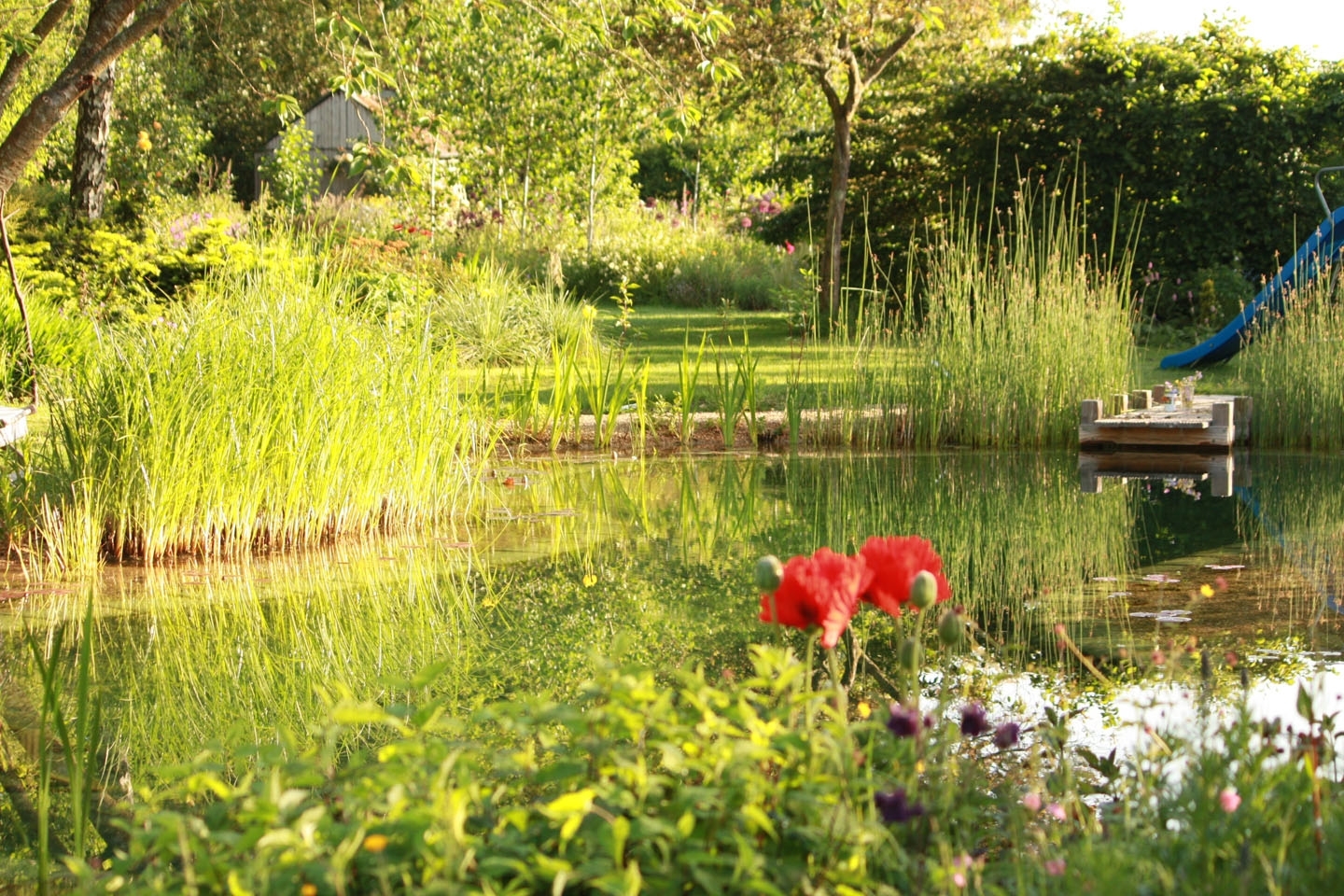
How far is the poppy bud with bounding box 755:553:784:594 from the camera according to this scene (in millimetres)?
1769

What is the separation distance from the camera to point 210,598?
393 cm

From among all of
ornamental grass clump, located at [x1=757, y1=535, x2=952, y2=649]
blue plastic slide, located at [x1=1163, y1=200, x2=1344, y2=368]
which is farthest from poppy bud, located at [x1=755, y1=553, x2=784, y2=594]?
blue plastic slide, located at [x1=1163, y1=200, x2=1344, y2=368]

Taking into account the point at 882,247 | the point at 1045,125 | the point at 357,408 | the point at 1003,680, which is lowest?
the point at 1003,680

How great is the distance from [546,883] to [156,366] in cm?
328

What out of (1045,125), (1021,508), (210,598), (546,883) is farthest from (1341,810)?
(1045,125)

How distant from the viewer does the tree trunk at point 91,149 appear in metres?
12.7

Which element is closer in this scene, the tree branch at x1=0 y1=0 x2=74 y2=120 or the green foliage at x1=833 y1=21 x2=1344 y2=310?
the tree branch at x1=0 y1=0 x2=74 y2=120

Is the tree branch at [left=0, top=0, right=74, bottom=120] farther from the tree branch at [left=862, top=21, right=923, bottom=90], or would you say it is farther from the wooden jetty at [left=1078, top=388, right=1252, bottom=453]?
the tree branch at [left=862, top=21, right=923, bottom=90]

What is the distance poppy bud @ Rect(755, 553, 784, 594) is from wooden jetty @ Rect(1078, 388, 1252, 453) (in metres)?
5.52

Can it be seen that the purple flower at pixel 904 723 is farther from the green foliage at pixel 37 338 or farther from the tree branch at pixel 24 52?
the green foliage at pixel 37 338

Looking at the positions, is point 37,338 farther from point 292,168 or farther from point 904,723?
point 292,168

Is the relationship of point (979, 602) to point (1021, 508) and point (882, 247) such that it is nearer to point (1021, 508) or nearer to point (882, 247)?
point (1021, 508)

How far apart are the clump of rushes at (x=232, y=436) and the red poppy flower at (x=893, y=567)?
292 centimetres

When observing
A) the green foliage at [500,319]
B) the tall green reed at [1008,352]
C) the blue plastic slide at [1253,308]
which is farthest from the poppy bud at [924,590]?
the blue plastic slide at [1253,308]
